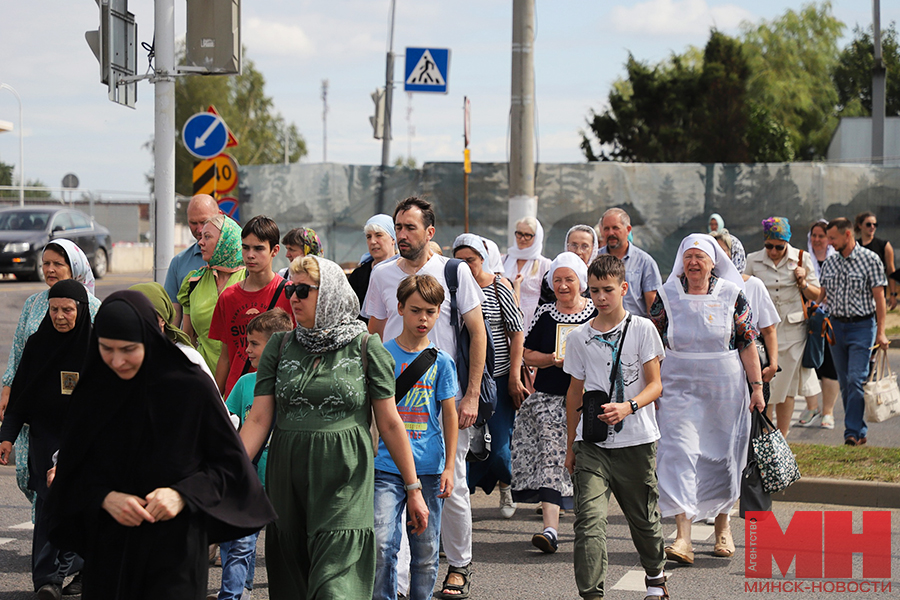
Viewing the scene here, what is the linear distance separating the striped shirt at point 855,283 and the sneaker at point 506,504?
12.7 feet

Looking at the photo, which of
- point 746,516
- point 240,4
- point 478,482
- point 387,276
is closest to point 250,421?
point 387,276

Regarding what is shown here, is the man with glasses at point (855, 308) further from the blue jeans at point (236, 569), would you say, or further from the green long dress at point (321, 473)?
the green long dress at point (321, 473)

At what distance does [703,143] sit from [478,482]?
38146mm

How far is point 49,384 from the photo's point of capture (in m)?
4.99

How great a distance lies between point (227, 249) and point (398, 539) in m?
2.31

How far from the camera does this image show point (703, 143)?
139 ft

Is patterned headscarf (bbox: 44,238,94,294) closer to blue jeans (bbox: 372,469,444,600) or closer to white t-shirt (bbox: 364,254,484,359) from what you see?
white t-shirt (bbox: 364,254,484,359)

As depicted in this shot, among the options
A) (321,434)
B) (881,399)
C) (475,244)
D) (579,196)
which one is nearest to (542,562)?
(475,244)

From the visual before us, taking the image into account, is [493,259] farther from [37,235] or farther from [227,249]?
[37,235]

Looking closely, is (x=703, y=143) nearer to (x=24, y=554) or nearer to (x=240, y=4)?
(x=240, y=4)

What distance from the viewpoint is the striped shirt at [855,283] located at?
903 centimetres

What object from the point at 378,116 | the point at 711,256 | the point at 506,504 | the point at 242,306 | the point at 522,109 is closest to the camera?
the point at 242,306

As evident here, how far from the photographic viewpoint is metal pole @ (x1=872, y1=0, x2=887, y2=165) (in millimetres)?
26156

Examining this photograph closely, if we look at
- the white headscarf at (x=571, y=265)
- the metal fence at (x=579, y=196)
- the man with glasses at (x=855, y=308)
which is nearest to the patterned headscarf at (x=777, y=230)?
the man with glasses at (x=855, y=308)
